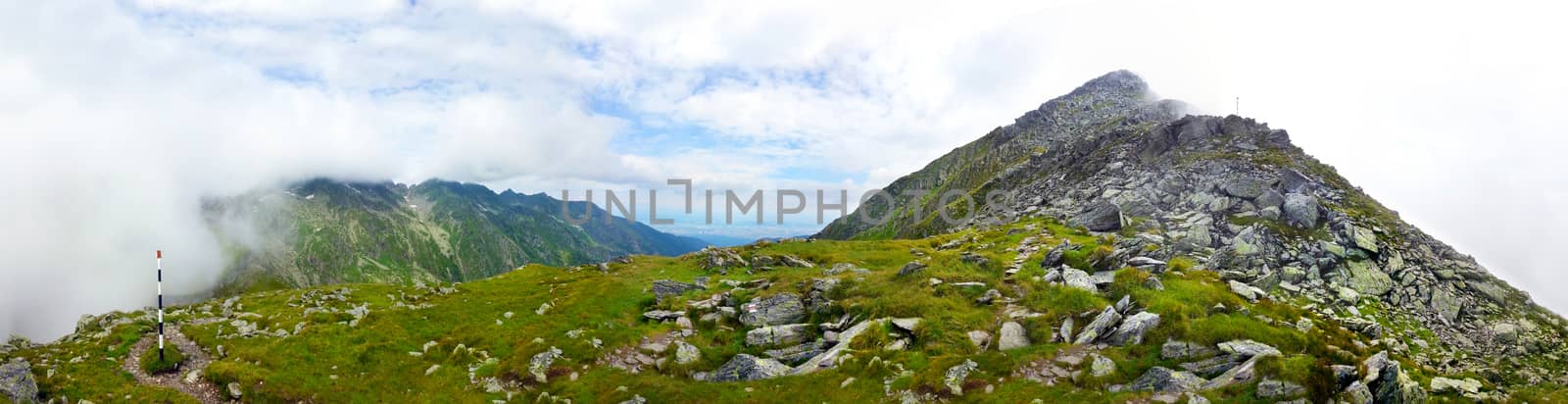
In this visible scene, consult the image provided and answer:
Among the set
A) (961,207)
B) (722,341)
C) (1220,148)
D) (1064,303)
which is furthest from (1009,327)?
(961,207)

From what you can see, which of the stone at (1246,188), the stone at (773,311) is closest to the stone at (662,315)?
the stone at (773,311)

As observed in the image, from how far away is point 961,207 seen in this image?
12744 centimetres

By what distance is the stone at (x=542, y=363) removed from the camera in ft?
92.3

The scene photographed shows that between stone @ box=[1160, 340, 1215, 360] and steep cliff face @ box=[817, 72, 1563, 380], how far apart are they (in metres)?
9.77

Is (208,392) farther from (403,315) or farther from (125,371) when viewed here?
(403,315)

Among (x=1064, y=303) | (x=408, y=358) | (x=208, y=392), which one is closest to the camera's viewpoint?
(x=208, y=392)

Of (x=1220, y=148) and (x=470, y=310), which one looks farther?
(x=1220, y=148)

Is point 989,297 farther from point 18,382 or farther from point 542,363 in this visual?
point 18,382

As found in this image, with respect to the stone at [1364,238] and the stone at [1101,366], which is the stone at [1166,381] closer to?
the stone at [1101,366]

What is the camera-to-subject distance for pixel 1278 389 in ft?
60.5

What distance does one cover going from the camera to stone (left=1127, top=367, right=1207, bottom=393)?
65.6 feet

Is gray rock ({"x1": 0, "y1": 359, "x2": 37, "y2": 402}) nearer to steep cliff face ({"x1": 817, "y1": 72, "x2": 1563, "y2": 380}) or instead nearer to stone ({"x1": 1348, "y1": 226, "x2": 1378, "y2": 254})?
steep cliff face ({"x1": 817, "y1": 72, "x2": 1563, "y2": 380})

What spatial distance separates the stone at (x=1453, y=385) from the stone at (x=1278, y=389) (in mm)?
5561

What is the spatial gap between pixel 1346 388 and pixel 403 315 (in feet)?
150
